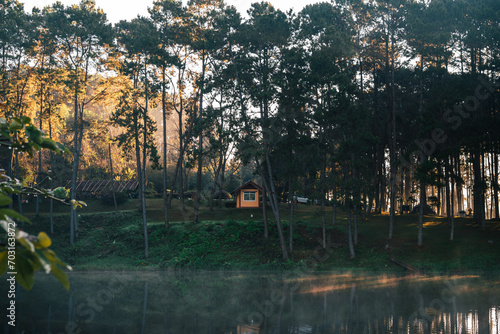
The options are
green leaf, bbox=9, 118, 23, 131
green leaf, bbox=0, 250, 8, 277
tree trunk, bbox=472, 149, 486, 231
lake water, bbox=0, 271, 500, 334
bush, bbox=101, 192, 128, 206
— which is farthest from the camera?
bush, bbox=101, 192, 128, 206

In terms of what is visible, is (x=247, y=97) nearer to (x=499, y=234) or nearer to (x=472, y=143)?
(x=472, y=143)

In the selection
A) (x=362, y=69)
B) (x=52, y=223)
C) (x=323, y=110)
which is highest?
(x=362, y=69)

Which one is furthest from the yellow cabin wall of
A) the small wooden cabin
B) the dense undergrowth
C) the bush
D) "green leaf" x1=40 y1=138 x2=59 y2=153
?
"green leaf" x1=40 y1=138 x2=59 y2=153

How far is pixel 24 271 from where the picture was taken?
5.90 feet

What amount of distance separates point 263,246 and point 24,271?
93.9 ft

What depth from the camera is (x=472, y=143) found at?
29938 mm

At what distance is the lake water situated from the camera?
12021 millimetres

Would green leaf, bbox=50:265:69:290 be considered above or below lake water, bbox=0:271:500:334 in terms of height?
above

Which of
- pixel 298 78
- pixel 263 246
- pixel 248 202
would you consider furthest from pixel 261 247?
pixel 248 202

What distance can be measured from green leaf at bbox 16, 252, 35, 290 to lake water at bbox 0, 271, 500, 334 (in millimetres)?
10269

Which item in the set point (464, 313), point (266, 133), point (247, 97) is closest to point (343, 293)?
point (464, 313)

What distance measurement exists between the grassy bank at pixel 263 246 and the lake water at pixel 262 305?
3.68m

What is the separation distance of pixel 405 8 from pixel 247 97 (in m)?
12.1

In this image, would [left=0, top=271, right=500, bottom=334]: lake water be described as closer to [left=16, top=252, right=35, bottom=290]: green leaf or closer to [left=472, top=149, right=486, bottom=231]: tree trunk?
[left=472, top=149, right=486, bottom=231]: tree trunk
